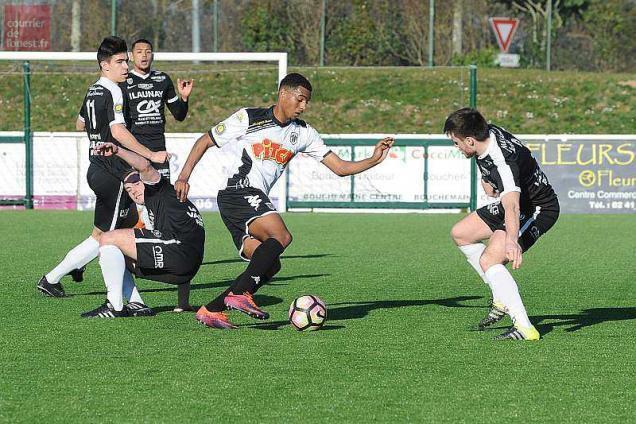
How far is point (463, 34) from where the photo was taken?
130 ft

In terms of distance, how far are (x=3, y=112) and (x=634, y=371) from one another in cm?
2523

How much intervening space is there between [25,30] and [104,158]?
20511 mm

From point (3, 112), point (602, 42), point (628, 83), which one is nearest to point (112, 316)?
point (3, 112)

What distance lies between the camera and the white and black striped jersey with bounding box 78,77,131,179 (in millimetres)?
8953

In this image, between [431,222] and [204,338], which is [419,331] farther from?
[431,222]

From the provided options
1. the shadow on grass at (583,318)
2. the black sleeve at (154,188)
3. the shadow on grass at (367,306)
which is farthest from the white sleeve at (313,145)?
the shadow on grass at (583,318)

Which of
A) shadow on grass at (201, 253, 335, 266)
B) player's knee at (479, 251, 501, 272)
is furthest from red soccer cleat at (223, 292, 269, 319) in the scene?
shadow on grass at (201, 253, 335, 266)

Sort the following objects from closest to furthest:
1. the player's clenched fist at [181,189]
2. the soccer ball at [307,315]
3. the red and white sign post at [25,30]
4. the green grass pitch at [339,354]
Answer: the green grass pitch at [339,354], the soccer ball at [307,315], the player's clenched fist at [181,189], the red and white sign post at [25,30]

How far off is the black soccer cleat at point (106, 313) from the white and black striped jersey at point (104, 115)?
3.68 feet

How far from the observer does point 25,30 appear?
28672 millimetres

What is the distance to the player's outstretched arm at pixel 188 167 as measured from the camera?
776 centimetres

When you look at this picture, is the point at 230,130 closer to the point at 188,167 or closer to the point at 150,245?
the point at 188,167

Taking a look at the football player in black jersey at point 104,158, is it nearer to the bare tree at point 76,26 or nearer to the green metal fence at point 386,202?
the green metal fence at point 386,202

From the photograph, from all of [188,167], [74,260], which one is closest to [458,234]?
[188,167]
